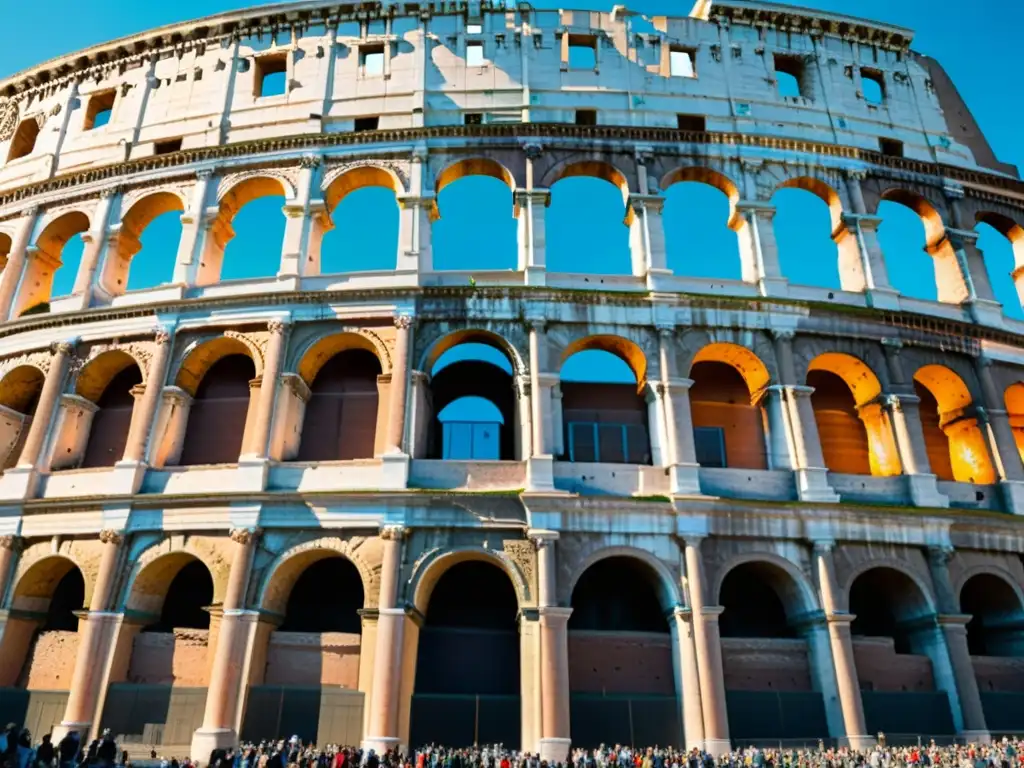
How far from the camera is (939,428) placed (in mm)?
21312

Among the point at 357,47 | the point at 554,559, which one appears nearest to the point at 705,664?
the point at 554,559

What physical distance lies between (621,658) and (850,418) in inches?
372

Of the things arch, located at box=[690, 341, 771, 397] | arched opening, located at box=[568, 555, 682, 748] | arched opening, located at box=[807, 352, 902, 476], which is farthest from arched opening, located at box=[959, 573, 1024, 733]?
arched opening, located at box=[568, 555, 682, 748]

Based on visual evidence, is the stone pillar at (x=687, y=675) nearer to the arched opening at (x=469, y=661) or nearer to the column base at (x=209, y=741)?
the arched opening at (x=469, y=661)

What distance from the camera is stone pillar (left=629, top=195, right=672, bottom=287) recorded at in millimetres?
20328

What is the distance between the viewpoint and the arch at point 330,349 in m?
19.2

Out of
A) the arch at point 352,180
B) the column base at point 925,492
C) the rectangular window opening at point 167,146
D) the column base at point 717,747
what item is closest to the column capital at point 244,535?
the arch at point 352,180

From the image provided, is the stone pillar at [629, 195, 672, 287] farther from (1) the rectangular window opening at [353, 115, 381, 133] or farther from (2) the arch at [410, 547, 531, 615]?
(2) the arch at [410, 547, 531, 615]

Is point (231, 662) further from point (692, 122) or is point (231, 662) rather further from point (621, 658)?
point (692, 122)

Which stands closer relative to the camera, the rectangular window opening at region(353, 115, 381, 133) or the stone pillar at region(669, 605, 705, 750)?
the stone pillar at region(669, 605, 705, 750)

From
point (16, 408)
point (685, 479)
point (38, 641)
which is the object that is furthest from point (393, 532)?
point (16, 408)

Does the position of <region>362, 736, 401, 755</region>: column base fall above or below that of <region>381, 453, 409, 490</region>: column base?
below

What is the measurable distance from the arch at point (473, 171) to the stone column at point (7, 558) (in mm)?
13911

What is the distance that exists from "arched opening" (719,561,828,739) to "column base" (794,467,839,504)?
1.88 meters
